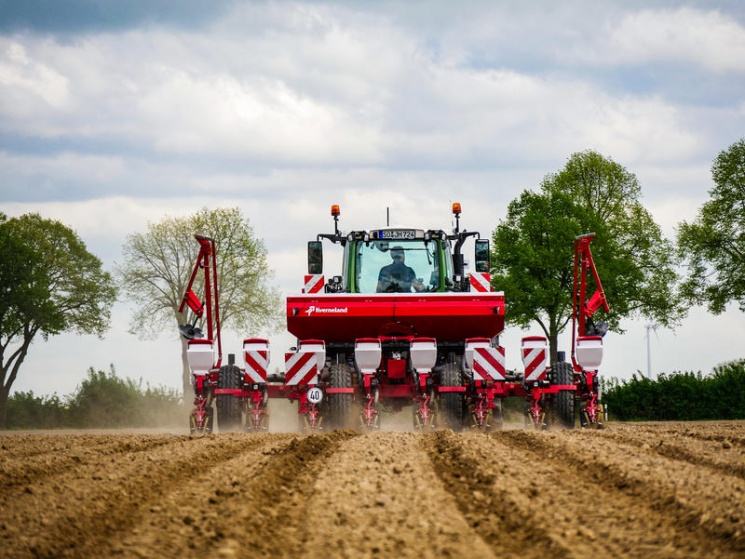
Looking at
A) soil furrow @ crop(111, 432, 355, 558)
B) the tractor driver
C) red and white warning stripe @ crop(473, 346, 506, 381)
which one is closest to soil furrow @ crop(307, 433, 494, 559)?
soil furrow @ crop(111, 432, 355, 558)

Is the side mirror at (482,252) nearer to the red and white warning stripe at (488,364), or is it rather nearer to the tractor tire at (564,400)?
the red and white warning stripe at (488,364)

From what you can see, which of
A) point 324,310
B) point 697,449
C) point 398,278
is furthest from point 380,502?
point 398,278

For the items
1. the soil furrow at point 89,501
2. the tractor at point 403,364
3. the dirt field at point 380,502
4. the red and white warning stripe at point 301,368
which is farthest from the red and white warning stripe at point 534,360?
the soil furrow at point 89,501

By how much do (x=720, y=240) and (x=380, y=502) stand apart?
38.7 meters

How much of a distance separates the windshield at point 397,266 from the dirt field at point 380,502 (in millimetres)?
6366

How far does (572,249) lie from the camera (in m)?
40.2

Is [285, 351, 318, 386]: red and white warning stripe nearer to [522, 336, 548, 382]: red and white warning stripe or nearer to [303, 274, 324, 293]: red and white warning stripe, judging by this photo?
[303, 274, 324, 293]: red and white warning stripe

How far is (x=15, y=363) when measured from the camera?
40781 mm

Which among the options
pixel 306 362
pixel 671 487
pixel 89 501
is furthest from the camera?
pixel 306 362

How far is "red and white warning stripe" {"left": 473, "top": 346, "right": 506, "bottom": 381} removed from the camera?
15.1m

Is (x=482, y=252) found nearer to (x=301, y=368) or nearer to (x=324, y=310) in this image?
(x=324, y=310)

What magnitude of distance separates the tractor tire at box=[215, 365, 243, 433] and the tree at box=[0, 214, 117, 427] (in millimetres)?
27174

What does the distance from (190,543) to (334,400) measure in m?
9.18

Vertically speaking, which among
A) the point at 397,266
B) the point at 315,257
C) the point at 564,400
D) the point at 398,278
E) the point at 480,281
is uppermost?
the point at 315,257
